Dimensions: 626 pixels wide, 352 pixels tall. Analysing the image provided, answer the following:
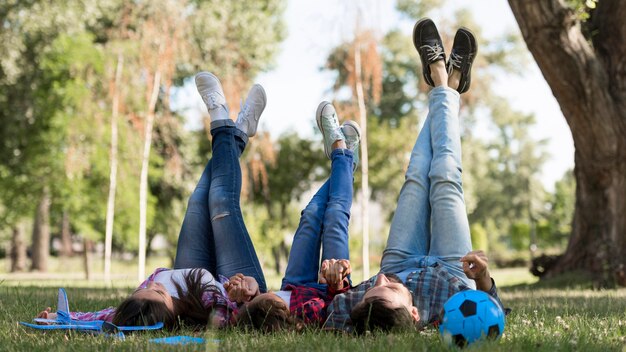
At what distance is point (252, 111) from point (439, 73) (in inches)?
61.4

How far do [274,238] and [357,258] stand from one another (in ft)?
12.2

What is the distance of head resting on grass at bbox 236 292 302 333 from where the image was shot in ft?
12.5

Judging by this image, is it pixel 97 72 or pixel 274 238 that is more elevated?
pixel 97 72

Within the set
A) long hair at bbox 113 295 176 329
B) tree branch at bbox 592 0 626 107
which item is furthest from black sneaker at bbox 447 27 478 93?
tree branch at bbox 592 0 626 107

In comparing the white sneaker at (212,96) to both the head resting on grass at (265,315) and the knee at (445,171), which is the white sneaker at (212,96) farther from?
the head resting on grass at (265,315)

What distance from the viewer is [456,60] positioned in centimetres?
548

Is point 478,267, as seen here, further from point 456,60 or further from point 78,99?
point 78,99

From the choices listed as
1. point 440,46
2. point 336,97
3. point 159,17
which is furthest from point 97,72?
point 440,46

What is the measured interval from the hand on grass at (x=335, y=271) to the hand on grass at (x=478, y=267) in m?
0.69

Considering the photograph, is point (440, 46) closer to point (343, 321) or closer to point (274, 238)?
point (343, 321)

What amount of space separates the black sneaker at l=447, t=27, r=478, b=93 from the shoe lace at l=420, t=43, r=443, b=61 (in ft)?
0.39

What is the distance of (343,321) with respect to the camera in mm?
3939

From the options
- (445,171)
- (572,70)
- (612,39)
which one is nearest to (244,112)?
(445,171)

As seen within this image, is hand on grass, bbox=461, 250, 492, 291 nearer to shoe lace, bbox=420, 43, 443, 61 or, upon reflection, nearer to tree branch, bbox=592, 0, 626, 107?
shoe lace, bbox=420, 43, 443, 61
